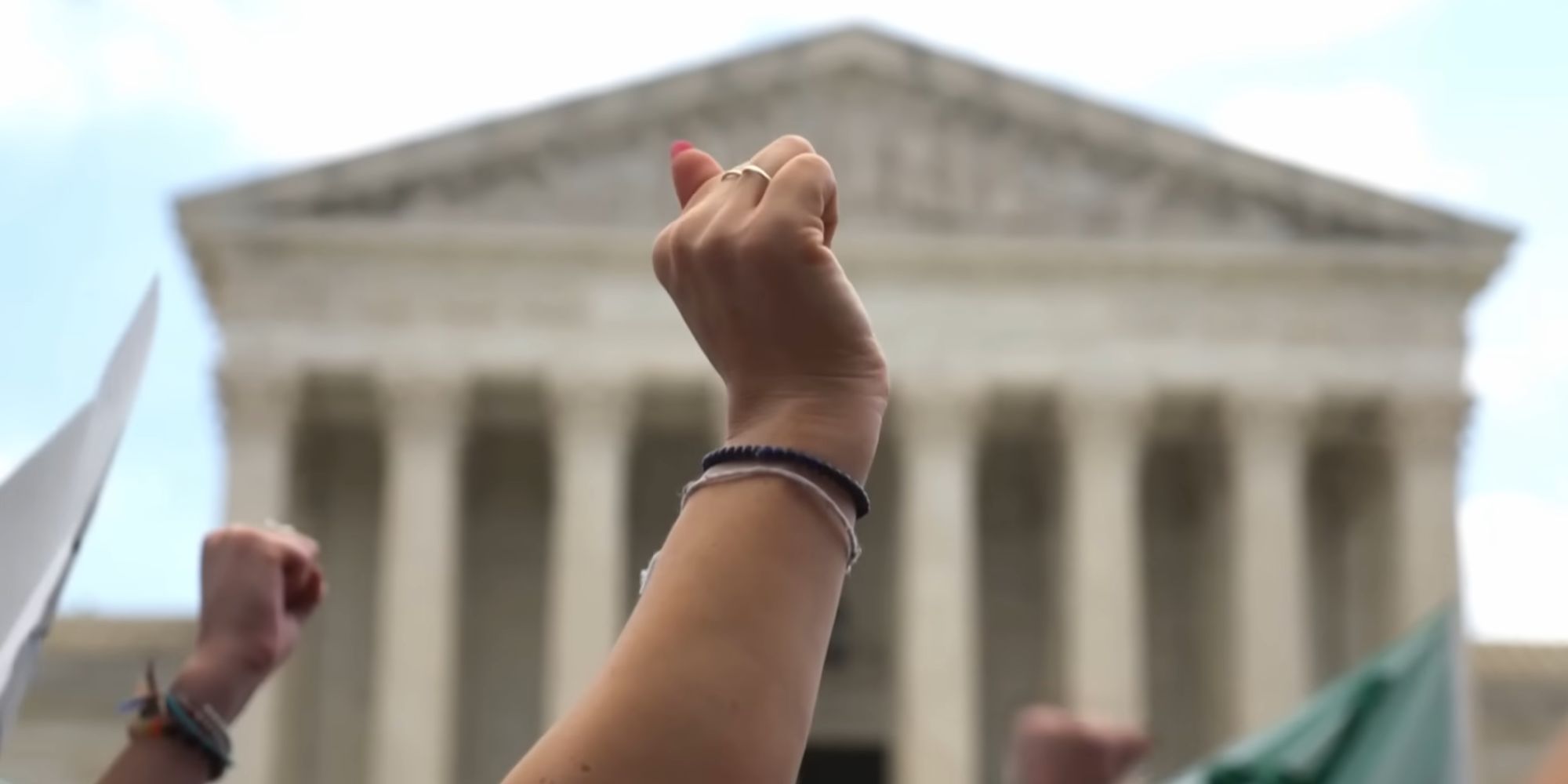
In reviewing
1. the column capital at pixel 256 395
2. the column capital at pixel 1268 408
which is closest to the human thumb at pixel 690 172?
the column capital at pixel 256 395

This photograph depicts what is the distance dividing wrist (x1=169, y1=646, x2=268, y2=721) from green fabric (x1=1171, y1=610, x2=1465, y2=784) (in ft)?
13.7

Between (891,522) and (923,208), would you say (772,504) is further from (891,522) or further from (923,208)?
(891,522)

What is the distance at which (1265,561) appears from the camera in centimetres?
4016

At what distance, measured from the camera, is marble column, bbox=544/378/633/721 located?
3959cm

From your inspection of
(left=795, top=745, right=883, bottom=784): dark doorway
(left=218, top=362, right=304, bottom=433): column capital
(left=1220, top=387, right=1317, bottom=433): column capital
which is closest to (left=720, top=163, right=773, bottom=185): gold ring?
(left=218, top=362, right=304, bottom=433): column capital

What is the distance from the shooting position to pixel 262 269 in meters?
41.3

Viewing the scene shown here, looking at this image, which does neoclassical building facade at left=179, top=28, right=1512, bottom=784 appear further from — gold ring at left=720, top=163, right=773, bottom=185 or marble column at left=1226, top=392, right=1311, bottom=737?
gold ring at left=720, top=163, right=773, bottom=185

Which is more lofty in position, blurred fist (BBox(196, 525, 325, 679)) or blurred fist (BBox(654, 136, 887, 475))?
blurred fist (BBox(654, 136, 887, 475))

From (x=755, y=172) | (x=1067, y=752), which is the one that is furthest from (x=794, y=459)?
(x=1067, y=752)

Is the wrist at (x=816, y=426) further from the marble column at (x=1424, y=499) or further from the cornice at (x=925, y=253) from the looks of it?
the cornice at (x=925, y=253)

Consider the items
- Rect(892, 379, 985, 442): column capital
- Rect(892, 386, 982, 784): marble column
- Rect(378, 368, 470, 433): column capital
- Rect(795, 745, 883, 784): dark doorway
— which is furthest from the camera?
Rect(795, 745, 883, 784): dark doorway

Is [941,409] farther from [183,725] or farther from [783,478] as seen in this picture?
[783,478]

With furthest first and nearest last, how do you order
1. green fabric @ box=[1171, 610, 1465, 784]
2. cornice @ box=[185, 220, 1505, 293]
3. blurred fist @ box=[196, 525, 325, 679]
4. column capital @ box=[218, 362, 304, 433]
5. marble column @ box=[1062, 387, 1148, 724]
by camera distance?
cornice @ box=[185, 220, 1505, 293] < column capital @ box=[218, 362, 304, 433] < marble column @ box=[1062, 387, 1148, 724] < green fabric @ box=[1171, 610, 1465, 784] < blurred fist @ box=[196, 525, 325, 679]

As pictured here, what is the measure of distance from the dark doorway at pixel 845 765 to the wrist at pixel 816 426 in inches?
1686
